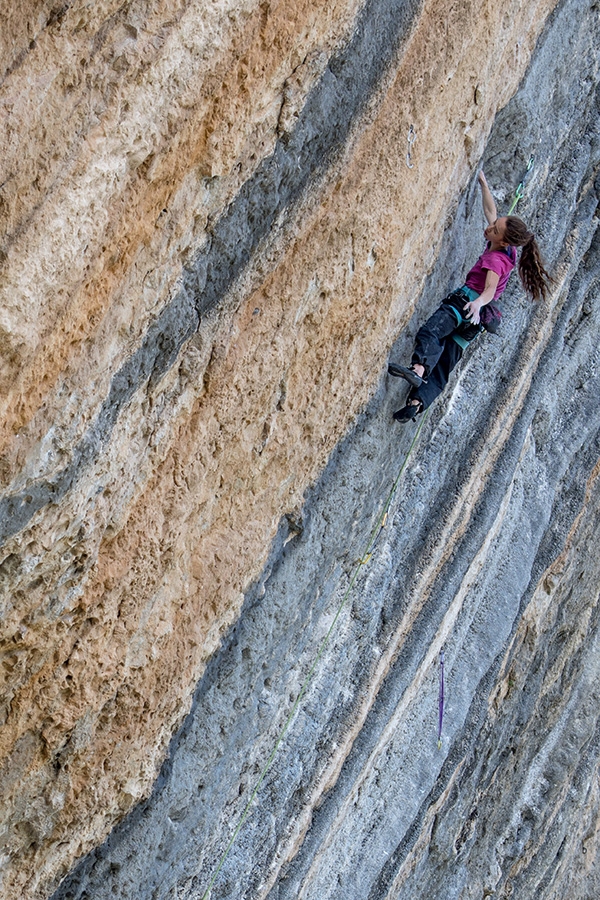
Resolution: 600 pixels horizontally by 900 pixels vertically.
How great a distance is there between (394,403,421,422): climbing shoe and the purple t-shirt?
542 mm

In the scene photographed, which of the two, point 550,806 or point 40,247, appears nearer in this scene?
point 40,247

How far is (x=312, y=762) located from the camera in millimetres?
3252

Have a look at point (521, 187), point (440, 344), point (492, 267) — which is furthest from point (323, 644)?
point (521, 187)

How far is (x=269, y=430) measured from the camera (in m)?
2.80

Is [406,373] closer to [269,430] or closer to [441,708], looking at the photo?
[269,430]

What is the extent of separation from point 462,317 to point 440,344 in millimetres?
140

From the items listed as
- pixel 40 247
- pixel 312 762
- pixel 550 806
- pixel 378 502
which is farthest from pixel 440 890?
pixel 40 247

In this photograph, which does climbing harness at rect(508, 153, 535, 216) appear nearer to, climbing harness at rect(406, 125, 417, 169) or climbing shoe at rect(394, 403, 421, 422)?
climbing harness at rect(406, 125, 417, 169)

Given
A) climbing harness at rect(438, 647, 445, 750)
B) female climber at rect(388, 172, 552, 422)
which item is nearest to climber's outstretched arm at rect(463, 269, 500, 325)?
female climber at rect(388, 172, 552, 422)

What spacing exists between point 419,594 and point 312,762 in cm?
79

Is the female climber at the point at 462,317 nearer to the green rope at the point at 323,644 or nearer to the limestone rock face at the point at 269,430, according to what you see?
the limestone rock face at the point at 269,430

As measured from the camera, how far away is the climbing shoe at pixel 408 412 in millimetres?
3258

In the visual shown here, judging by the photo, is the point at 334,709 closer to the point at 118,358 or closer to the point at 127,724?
the point at 127,724

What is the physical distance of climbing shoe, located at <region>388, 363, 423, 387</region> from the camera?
318 centimetres
